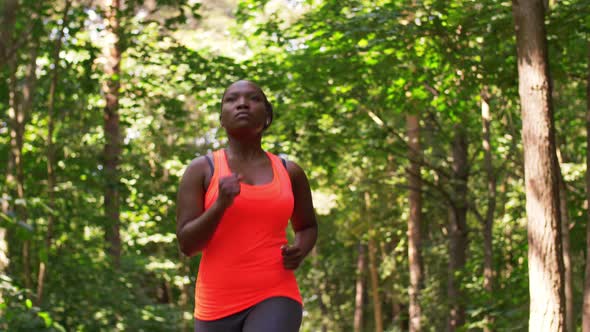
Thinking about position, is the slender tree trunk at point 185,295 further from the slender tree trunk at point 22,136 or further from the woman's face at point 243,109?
the woman's face at point 243,109

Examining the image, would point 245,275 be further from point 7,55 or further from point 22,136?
point 22,136

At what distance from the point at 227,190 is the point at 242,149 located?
1.42ft

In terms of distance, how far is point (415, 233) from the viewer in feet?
66.9

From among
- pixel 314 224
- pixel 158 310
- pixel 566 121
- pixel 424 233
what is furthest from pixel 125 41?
pixel 424 233

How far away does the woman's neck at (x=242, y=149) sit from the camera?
3.73m

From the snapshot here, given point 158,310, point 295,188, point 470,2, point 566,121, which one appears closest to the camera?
point 295,188

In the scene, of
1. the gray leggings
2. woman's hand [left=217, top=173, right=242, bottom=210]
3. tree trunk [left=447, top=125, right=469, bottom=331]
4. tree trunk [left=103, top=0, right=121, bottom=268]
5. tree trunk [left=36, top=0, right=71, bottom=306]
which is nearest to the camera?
woman's hand [left=217, top=173, right=242, bottom=210]

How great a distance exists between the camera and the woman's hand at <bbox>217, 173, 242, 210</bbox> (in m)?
3.35

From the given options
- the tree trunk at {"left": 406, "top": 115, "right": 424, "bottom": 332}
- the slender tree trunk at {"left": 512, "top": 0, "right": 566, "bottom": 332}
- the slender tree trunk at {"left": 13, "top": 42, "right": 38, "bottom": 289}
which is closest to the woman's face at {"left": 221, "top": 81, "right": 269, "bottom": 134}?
the slender tree trunk at {"left": 13, "top": 42, "right": 38, "bottom": 289}

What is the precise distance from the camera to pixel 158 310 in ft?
47.0

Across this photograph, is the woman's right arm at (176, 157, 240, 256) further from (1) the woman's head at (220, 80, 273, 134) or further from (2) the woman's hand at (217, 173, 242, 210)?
(1) the woman's head at (220, 80, 273, 134)

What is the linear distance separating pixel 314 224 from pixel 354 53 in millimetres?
10107

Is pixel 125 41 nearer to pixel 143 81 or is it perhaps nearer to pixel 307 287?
pixel 143 81

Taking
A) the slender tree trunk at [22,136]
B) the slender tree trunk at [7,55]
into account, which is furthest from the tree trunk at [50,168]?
the slender tree trunk at [7,55]
